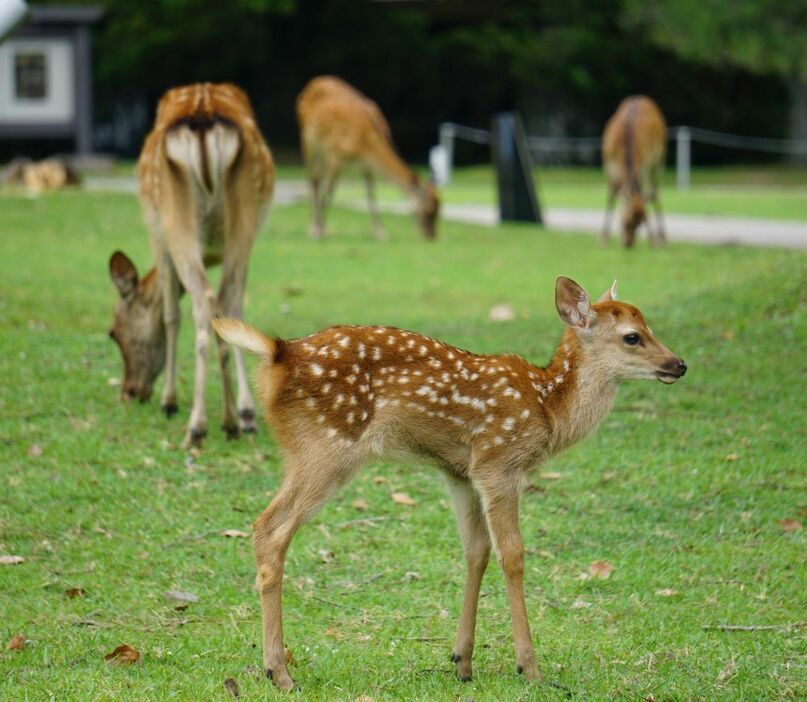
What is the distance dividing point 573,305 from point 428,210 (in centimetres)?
1257

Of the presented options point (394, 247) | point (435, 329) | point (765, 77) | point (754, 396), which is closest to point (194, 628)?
point (754, 396)

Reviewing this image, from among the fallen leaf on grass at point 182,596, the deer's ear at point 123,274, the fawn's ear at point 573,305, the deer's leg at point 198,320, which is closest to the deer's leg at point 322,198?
the deer's ear at point 123,274

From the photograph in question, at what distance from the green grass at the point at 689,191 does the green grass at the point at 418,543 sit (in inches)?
504

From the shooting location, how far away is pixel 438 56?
37531mm

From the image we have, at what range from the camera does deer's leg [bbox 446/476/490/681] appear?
15.2 feet

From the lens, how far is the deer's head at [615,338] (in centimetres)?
475

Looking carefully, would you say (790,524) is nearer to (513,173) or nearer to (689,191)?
(513,173)

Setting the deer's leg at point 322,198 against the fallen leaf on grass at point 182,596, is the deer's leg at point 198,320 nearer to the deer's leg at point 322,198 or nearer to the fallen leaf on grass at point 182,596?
the fallen leaf on grass at point 182,596

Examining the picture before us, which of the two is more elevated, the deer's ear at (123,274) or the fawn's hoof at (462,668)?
the deer's ear at (123,274)

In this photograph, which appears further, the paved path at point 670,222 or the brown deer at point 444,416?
the paved path at point 670,222

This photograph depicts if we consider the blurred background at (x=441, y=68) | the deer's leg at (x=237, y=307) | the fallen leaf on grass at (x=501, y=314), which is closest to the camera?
the deer's leg at (x=237, y=307)

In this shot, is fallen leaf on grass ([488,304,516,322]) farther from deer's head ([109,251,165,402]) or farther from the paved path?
the paved path

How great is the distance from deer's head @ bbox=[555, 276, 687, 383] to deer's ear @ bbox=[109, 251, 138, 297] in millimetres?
4145

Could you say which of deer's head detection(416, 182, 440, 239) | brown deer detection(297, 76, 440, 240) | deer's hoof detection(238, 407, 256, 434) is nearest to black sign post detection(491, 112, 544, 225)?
brown deer detection(297, 76, 440, 240)
